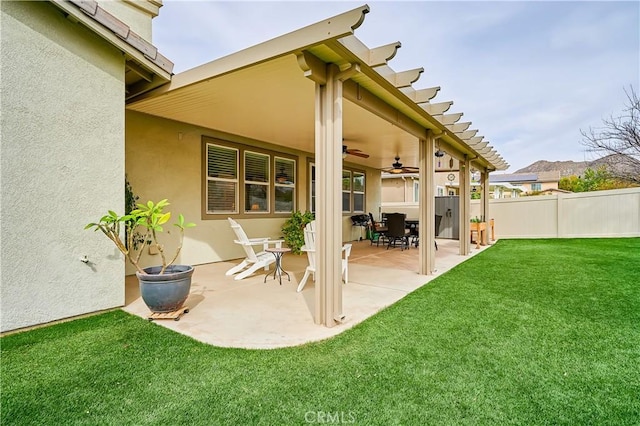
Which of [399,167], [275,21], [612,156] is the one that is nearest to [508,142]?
[612,156]

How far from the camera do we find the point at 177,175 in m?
6.50

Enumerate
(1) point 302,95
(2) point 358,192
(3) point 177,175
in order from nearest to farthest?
(1) point 302,95 < (3) point 177,175 < (2) point 358,192

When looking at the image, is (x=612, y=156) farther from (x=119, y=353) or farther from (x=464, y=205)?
(x=119, y=353)

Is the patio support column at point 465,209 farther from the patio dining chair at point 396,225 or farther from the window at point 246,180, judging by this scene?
the window at point 246,180

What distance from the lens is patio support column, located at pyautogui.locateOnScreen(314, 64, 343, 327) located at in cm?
348

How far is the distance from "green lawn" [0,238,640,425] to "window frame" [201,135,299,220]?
363cm

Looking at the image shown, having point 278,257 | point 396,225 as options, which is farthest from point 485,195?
point 278,257

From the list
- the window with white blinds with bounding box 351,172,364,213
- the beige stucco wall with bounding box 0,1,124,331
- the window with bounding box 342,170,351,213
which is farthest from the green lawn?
the window with white blinds with bounding box 351,172,364,213

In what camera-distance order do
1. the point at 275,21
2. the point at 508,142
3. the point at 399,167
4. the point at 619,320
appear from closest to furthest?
1. the point at 619,320
2. the point at 275,21
3. the point at 399,167
4. the point at 508,142

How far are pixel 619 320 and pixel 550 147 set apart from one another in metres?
29.9

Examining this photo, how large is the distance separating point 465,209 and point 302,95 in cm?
612

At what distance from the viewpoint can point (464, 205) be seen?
8805 mm

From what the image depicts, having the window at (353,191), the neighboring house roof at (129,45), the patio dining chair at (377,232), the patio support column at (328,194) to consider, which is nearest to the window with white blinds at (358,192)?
the window at (353,191)

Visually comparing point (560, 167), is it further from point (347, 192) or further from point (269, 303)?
point (269, 303)
